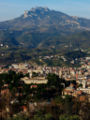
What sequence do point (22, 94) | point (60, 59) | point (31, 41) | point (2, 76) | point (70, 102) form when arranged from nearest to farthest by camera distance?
point (70, 102)
point (22, 94)
point (2, 76)
point (60, 59)
point (31, 41)

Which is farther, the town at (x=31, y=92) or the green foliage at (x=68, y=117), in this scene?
the town at (x=31, y=92)

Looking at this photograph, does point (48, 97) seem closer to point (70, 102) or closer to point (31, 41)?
point (70, 102)

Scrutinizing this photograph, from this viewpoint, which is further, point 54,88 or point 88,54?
point 88,54

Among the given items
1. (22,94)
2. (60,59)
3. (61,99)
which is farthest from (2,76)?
(60,59)

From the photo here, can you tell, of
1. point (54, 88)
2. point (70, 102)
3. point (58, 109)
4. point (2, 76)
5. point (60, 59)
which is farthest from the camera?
point (60, 59)

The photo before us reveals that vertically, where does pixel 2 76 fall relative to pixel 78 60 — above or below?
above

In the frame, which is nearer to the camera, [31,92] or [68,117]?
[68,117]

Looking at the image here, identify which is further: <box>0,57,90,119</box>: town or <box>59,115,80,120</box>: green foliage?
<box>0,57,90,119</box>: town

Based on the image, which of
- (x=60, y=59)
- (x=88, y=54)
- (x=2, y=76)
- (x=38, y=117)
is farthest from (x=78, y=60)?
(x=38, y=117)

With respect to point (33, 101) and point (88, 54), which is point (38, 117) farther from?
point (88, 54)
